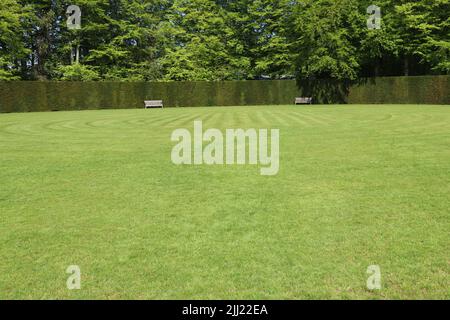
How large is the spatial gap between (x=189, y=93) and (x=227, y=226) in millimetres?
36198

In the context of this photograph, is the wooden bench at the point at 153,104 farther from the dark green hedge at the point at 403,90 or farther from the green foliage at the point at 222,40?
the dark green hedge at the point at 403,90

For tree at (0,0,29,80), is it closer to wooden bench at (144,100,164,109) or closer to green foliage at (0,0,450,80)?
green foliage at (0,0,450,80)

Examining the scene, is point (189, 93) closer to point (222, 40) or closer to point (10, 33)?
point (222, 40)

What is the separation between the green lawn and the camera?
400 cm

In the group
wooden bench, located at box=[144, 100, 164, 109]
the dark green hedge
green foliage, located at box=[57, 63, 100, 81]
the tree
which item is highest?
the tree

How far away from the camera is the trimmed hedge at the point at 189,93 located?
35.4 metres

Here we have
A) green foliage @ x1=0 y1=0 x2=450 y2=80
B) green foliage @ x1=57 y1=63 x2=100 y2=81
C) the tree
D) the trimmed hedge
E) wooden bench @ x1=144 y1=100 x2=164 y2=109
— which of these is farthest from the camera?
green foliage @ x1=57 y1=63 x2=100 y2=81

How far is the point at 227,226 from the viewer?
5.55 meters

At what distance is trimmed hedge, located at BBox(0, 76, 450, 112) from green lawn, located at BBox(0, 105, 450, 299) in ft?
93.0

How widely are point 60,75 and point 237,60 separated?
20625 mm

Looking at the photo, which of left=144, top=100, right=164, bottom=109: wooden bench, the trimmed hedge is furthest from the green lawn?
left=144, top=100, right=164, bottom=109: wooden bench

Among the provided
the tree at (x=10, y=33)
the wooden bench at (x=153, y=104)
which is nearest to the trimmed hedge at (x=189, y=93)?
the wooden bench at (x=153, y=104)

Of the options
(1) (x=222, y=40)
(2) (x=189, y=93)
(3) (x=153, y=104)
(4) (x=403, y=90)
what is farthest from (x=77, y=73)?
(4) (x=403, y=90)
